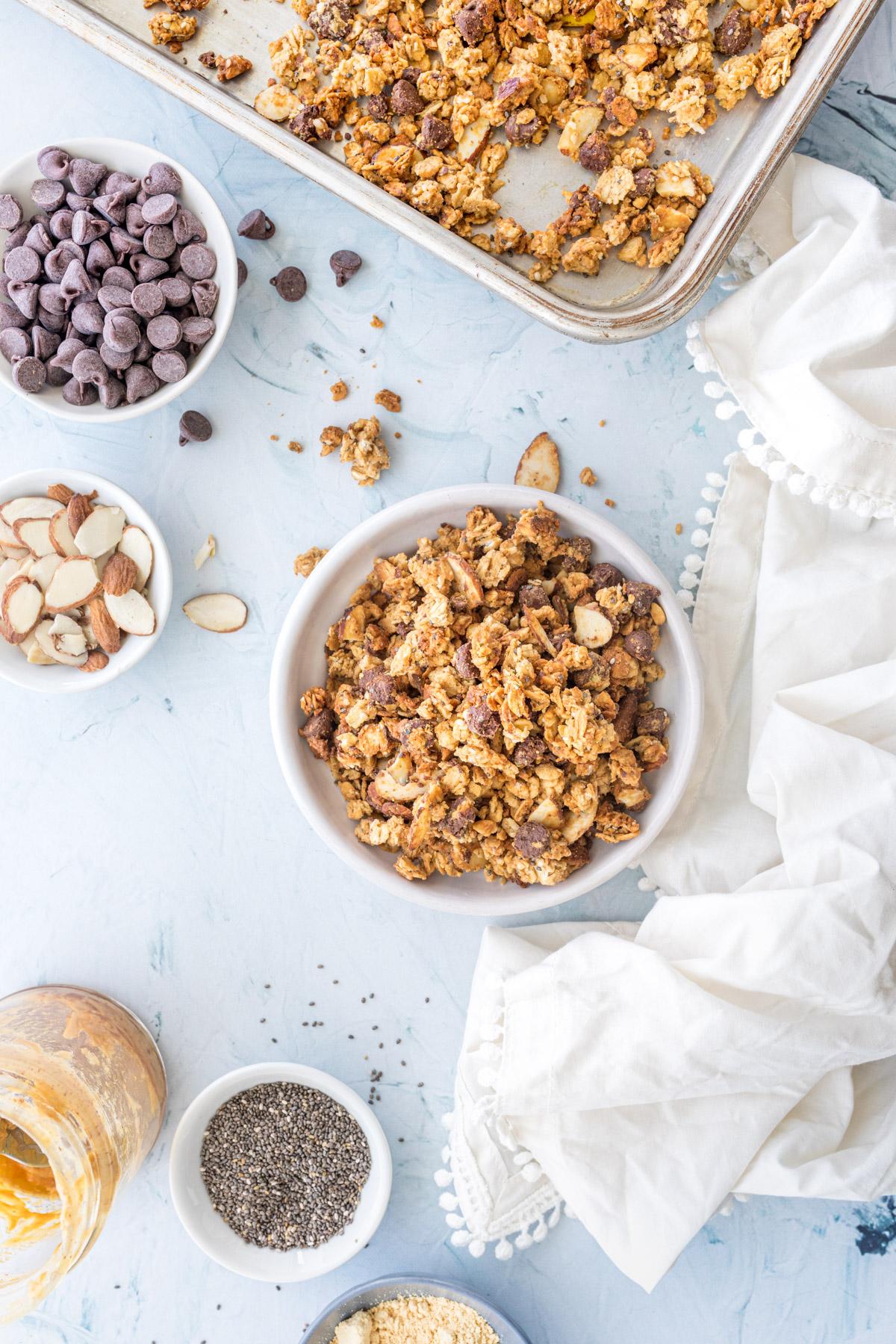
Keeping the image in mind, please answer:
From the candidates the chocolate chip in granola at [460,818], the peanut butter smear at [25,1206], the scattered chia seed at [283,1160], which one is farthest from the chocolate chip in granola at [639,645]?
the peanut butter smear at [25,1206]

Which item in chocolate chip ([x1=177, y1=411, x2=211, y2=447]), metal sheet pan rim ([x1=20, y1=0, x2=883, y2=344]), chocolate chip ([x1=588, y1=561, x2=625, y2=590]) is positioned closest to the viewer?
metal sheet pan rim ([x1=20, y1=0, x2=883, y2=344])

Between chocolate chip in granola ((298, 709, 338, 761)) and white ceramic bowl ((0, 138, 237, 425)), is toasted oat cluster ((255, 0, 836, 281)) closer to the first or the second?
white ceramic bowl ((0, 138, 237, 425))

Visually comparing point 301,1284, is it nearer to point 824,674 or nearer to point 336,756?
point 336,756

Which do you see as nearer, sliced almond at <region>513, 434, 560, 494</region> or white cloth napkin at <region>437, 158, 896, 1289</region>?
white cloth napkin at <region>437, 158, 896, 1289</region>

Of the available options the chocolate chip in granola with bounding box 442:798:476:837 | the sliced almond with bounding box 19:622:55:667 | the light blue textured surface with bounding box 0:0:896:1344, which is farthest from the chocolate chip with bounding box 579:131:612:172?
the sliced almond with bounding box 19:622:55:667

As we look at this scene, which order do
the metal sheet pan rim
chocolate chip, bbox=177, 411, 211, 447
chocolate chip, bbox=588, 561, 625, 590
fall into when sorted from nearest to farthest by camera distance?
1. the metal sheet pan rim
2. chocolate chip, bbox=588, 561, 625, 590
3. chocolate chip, bbox=177, 411, 211, 447
